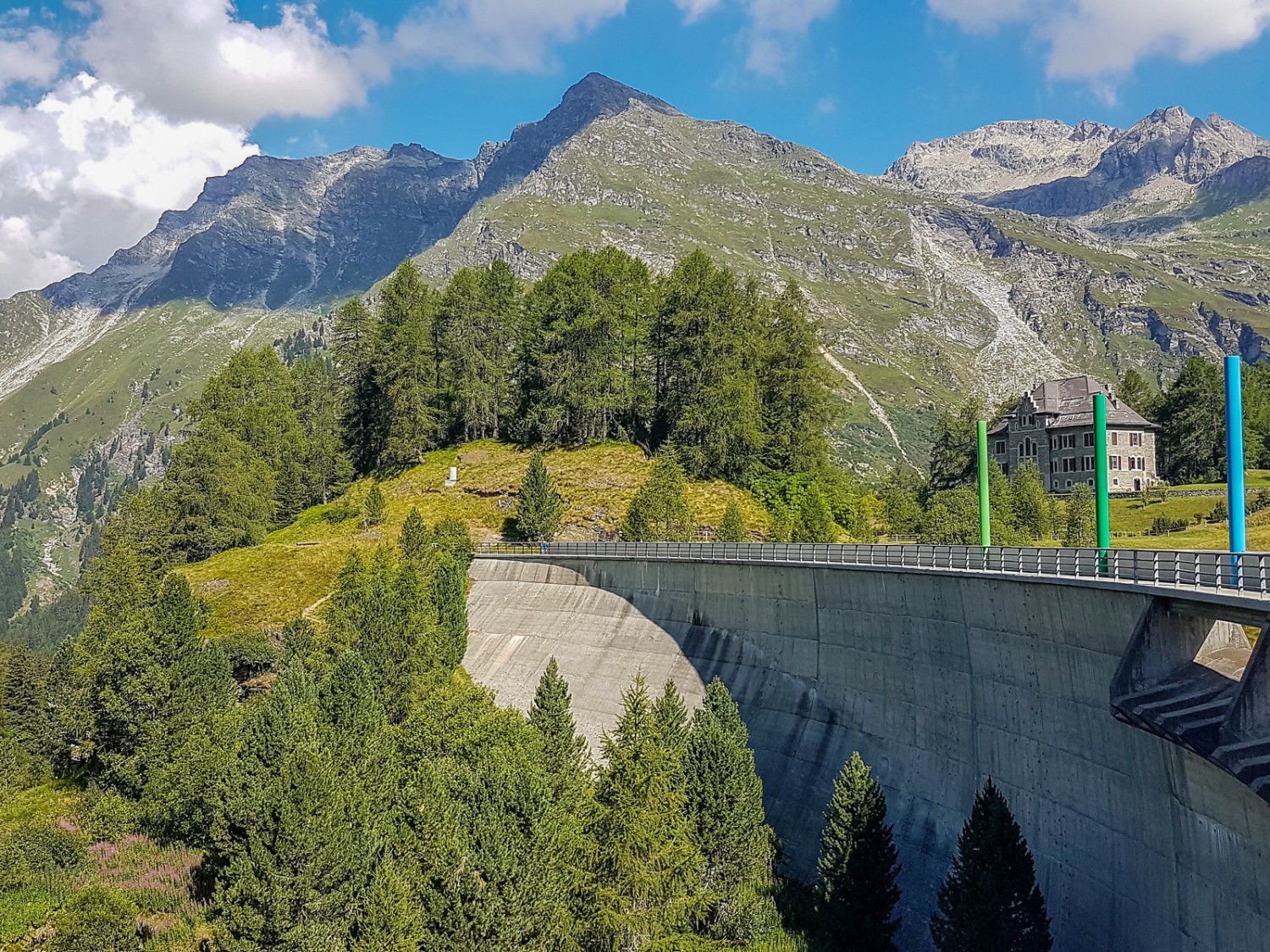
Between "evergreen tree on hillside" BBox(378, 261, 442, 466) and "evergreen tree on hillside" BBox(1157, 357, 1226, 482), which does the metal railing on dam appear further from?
"evergreen tree on hillside" BBox(1157, 357, 1226, 482)

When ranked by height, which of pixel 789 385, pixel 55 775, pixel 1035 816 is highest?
pixel 789 385

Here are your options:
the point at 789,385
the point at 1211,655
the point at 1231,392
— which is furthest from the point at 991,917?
the point at 789,385

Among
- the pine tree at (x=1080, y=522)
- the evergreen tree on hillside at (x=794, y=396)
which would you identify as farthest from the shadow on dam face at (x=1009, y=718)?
the evergreen tree on hillside at (x=794, y=396)

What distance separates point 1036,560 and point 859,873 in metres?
10.8

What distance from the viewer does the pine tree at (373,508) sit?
3113 inches

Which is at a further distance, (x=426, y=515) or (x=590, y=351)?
(x=590, y=351)

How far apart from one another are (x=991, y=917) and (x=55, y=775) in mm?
64270

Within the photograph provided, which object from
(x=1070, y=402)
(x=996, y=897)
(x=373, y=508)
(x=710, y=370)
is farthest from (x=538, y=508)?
(x=1070, y=402)

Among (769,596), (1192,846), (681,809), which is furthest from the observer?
(769,596)

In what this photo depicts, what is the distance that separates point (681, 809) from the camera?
30.3m

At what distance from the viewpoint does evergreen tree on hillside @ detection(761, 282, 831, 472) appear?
257 ft

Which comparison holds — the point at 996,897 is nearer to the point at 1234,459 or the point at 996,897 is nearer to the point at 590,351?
the point at 1234,459

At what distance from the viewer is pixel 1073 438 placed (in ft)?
323

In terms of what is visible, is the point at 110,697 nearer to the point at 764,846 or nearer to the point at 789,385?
the point at 764,846
